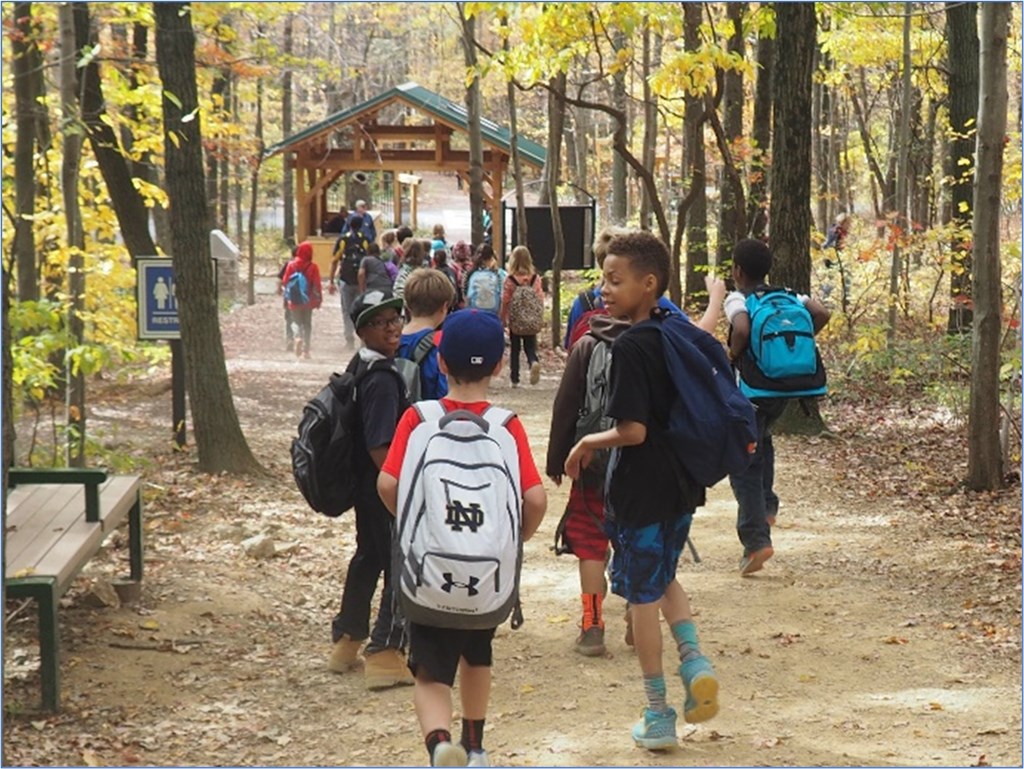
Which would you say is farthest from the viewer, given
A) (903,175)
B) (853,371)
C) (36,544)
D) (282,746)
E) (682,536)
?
(903,175)

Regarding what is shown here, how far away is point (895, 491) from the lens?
10.6 m

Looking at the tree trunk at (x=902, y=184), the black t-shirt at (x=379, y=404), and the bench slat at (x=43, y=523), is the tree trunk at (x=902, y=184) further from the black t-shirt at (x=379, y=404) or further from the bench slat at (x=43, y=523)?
the black t-shirt at (x=379, y=404)

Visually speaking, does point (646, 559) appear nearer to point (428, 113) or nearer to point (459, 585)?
point (459, 585)

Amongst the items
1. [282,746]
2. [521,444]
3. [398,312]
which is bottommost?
[282,746]

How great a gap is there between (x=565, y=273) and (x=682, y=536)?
1193 inches

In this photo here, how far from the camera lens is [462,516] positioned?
414 cm

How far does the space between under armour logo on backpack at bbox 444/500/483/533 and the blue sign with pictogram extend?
7324mm

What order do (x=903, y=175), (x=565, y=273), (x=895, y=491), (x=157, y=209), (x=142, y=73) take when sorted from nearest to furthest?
(x=895, y=491), (x=142, y=73), (x=903, y=175), (x=157, y=209), (x=565, y=273)

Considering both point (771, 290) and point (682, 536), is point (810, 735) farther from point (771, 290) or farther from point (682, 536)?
point (771, 290)

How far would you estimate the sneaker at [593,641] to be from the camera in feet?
21.3

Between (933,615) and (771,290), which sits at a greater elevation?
(771,290)

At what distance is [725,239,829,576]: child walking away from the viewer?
293 inches

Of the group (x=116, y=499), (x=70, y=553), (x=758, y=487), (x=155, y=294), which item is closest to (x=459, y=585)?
(x=70, y=553)

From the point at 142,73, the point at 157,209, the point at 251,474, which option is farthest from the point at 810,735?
the point at 157,209
